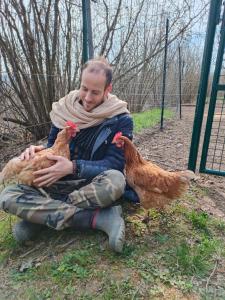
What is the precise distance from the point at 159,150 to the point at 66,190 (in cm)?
257

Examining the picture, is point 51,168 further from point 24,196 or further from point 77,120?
point 77,120

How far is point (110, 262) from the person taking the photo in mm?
1991

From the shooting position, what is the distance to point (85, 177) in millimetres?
2270

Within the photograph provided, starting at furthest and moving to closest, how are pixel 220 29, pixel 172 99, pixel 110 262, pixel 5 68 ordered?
pixel 172 99, pixel 5 68, pixel 220 29, pixel 110 262

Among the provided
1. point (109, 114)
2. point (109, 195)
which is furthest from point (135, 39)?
point (109, 195)

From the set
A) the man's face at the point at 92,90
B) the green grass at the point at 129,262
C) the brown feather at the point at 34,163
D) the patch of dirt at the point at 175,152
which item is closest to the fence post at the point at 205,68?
the patch of dirt at the point at 175,152

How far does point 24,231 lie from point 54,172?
19.0 inches

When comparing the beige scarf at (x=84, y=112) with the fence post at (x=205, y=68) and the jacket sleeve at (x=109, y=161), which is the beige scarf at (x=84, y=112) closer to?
the jacket sleeve at (x=109, y=161)

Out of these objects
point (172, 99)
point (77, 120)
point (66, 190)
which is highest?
point (77, 120)

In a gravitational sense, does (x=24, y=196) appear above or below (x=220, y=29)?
below

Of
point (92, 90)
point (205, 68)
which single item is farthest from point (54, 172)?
point (205, 68)

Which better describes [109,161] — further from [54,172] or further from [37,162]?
[37,162]

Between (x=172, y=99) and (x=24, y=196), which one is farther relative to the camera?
(x=172, y=99)

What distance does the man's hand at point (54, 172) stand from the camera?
7.09 ft
